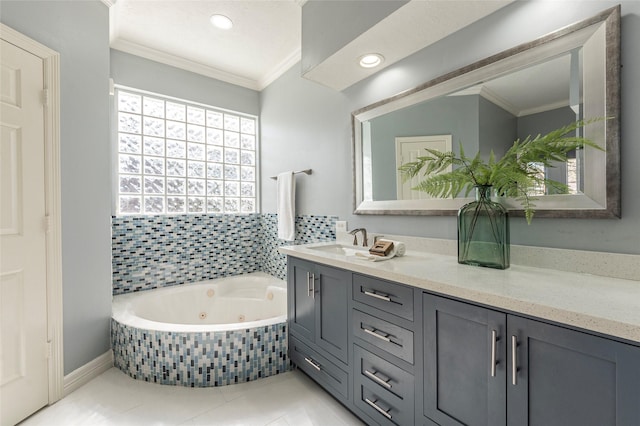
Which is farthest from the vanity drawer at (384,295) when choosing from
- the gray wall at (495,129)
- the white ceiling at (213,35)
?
the white ceiling at (213,35)

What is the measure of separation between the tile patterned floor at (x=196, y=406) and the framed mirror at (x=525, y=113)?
50.9 inches

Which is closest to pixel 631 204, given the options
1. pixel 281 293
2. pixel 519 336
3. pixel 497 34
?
pixel 519 336

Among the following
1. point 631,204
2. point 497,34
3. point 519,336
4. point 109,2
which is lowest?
point 519,336

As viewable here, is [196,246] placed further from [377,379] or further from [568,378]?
[568,378]

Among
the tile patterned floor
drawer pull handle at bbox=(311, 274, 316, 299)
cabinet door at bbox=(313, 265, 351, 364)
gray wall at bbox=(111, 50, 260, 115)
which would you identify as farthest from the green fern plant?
gray wall at bbox=(111, 50, 260, 115)

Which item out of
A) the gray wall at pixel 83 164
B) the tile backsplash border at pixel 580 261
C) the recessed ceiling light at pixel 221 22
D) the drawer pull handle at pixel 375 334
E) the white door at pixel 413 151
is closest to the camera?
the tile backsplash border at pixel 580 261

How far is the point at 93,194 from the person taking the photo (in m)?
2.04

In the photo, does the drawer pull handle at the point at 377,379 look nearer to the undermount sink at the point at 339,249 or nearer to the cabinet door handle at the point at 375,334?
the cabinet door handle at the point at 375,334

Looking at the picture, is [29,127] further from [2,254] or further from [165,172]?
[165,172]

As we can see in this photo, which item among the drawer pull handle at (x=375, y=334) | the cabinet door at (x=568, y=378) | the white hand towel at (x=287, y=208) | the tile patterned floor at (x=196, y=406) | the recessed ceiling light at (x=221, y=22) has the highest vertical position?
the recessed ceiling light at (x=221, y=22)

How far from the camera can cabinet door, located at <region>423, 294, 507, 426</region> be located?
97 centimetres

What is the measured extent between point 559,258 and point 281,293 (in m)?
2.16

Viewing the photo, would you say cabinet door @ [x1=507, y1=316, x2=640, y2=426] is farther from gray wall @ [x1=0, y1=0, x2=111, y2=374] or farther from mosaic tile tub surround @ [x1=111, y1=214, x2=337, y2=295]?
gray wall @ [x1=0, y1=0, x2=111, y2=374]

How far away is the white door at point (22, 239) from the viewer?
60.5 inches
